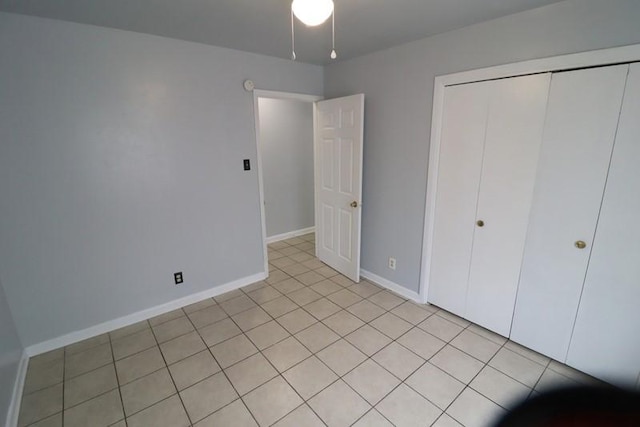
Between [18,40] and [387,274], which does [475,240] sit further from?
[18,40]

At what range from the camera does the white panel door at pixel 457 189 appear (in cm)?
212

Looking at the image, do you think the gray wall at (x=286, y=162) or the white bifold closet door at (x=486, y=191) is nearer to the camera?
the white bifold closet door at (x=486, y=191)

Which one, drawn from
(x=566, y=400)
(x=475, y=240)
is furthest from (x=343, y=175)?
(x=566, y=400)

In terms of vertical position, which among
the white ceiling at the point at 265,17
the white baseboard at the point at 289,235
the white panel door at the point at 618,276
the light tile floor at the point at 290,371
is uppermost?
the white ceiling at the point at 265,17

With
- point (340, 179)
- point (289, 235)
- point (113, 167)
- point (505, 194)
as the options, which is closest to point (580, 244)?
point (505, 194)

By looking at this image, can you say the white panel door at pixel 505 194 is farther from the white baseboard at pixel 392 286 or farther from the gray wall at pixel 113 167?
the gray wall at pixel 113 167

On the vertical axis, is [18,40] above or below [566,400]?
above

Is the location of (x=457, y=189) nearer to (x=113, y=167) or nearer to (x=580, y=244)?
(x=580, y=244)

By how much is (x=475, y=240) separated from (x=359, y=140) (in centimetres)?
139

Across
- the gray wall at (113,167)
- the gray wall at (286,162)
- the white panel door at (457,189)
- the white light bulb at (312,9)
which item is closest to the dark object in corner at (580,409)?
the white light bulb at (312,9)

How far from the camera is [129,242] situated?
7.73 ft

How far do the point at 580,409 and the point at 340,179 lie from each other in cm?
275

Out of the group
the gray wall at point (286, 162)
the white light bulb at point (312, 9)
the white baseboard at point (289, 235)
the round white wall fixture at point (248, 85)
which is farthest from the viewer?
the white baseboard at point (289, 235)

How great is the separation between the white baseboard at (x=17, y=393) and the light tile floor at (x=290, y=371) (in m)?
0.03
